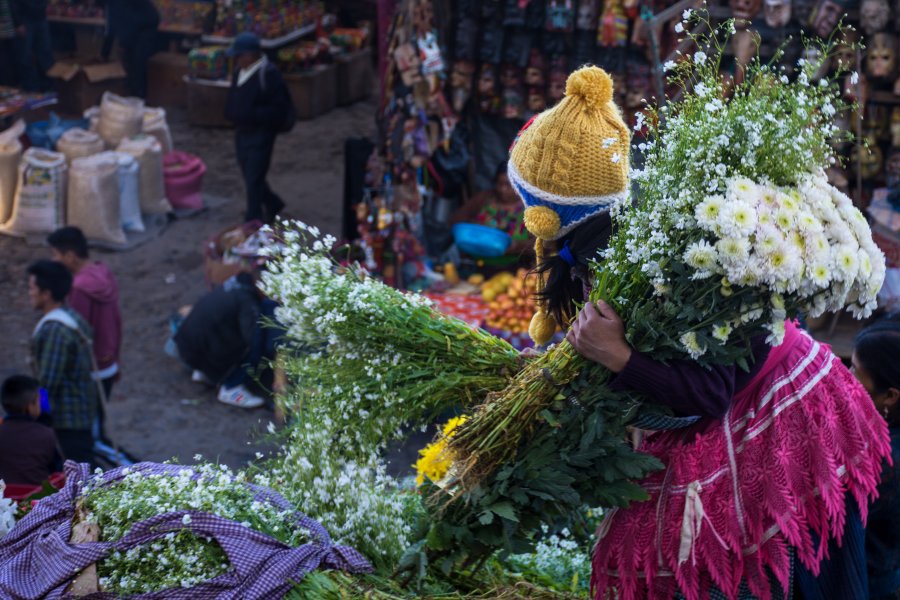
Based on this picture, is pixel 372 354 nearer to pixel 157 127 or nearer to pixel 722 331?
pixel 722 331

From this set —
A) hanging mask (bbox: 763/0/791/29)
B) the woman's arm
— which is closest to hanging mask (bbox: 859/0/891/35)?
hanging mask (bbox: 763/0/791/29)

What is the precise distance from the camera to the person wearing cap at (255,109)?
7789 mm

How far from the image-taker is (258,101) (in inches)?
309

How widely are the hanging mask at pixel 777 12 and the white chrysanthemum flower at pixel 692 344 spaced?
4357 millimetres

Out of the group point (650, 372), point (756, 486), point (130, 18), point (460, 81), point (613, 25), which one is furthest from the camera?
point (130, 18)

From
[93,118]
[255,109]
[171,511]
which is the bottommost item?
[93,118]

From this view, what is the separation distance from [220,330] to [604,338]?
4.37 metres

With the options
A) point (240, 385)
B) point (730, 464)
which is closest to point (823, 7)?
point (240, 385)

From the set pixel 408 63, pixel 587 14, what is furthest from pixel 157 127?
pixel 587 14

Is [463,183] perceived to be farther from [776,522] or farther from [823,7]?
[776,522]

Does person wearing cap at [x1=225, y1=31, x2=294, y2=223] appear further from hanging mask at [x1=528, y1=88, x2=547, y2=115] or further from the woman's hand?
the woman's hand

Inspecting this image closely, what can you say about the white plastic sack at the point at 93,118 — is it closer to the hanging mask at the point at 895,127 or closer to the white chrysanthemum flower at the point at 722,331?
the hanging mask at the point at 895,127

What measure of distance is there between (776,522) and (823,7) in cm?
434

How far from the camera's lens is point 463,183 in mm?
6953
